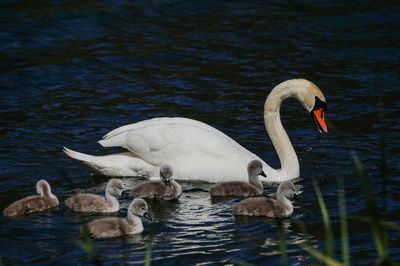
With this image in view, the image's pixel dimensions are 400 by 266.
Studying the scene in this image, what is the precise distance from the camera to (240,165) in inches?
384

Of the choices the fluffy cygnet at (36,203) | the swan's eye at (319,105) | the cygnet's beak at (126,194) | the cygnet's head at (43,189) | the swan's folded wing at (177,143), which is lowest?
the cygnet's beak at (126,194)

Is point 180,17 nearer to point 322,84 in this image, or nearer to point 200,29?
point 200,29

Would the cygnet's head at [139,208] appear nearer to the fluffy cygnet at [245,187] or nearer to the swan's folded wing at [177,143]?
the fluffy cygnet at [245,187]

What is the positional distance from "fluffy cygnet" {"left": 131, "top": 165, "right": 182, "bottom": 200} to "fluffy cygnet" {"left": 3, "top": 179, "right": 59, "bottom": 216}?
0.98 metres

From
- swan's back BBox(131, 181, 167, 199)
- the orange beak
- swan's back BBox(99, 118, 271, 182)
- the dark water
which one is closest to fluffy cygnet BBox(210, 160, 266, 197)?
the dark water

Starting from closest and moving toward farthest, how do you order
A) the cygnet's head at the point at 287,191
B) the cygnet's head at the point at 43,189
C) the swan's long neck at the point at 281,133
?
the cygnet's head at the point at 43,189, the cygnet's head at the point at 287,191, the swan's long neck at the point at 281,133

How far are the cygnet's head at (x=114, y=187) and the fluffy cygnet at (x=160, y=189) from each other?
279 mm

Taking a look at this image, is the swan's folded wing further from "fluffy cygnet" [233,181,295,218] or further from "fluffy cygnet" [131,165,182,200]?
"fluffy cygnet" [233,181,295,218]

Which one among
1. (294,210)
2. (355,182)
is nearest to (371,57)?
(355,182)

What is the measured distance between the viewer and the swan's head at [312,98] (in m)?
10.3

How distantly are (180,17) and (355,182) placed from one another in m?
8.55

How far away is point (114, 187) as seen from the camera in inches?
343

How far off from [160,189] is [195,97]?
437 cm

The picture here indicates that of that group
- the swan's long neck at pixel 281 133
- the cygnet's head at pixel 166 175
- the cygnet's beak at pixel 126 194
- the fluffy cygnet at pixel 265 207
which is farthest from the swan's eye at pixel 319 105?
the cygnet's beak at pixel 126 194
